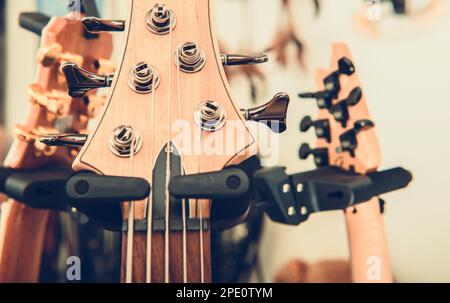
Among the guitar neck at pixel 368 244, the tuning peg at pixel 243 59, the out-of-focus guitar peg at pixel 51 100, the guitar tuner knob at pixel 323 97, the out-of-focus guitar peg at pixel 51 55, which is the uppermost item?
the out-of-focus guitar peg at pixel 51 55

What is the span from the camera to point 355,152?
0.66m

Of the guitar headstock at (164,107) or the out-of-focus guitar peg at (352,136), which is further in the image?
the out-of-focus guitar peg at (352,136)

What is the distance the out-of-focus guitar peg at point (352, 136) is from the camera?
633 mm

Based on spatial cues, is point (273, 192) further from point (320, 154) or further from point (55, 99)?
point (55, 99)

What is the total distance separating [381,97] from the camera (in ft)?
2.68

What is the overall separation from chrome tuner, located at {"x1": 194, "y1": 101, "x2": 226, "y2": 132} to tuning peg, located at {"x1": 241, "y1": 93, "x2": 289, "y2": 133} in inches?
1.2

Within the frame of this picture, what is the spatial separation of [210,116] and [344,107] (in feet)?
0.86

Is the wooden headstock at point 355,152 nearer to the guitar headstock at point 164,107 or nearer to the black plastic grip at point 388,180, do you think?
the black plastic grip at point 388,180

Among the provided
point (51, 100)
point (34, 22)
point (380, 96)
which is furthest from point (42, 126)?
point (380, 96)

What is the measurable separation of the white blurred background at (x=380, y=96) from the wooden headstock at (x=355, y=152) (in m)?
0.13

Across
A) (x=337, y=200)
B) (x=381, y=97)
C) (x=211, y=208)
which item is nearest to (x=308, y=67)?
(x=381, y=97)

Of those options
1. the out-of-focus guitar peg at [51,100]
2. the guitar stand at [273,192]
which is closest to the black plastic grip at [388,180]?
the guitar stand at [273,192]
